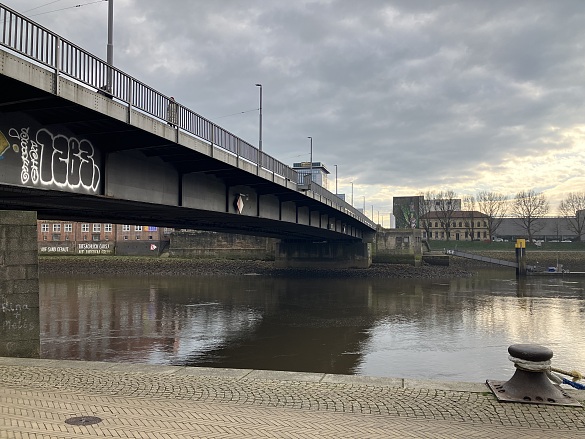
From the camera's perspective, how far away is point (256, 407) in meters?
8.52

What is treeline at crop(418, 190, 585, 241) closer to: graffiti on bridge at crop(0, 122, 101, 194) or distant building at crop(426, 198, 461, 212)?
distant building at crop(426, 198, 461, 212)

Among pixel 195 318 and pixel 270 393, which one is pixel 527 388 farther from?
pixel 195 318

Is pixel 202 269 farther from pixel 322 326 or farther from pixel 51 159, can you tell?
pixel 51 159

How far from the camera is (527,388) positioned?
8914 mm

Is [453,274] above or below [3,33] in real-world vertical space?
below

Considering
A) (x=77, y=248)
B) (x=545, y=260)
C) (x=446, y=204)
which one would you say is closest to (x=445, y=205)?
(x=446, y=204)

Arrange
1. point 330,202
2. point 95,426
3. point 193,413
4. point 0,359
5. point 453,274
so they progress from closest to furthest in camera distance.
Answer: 1. point 95,426
2. point 193,413
3. point 0,359
4. point 330,202
5. point 453,274

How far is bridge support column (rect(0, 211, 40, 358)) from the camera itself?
15.4m

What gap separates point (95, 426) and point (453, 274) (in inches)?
2456

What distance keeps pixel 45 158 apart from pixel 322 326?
18811 mm

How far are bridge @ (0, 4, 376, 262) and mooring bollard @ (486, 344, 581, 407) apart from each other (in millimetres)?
11235

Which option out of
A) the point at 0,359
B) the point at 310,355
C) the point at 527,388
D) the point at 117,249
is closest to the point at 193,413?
the point at 527,388

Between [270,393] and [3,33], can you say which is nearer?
[270,393]

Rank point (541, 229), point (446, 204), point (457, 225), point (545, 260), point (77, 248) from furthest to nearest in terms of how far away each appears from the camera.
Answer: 1. point (457, 225)
2. point (446, 204)
3. point (541, 229)
4. point (77, 248)
5. point (545, 260)
